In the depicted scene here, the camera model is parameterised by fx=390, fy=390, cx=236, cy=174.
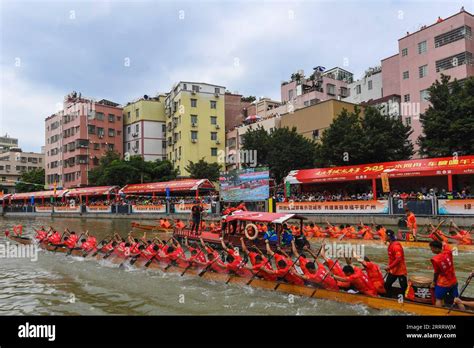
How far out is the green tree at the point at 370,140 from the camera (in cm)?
2959

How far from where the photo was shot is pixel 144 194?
43.4 m

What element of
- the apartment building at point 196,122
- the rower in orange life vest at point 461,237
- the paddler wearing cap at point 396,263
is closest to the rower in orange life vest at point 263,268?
the paddler wearing cap at point 396,263

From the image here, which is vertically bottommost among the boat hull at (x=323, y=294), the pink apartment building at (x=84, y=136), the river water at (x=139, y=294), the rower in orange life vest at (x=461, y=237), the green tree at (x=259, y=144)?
the river water at (x=139, y=294)

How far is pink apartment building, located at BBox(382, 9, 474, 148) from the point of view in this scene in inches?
1264

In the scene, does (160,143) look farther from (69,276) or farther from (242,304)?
(242,304)

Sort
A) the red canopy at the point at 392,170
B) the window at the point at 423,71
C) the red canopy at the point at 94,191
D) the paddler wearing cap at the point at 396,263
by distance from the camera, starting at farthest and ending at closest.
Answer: the red canopy at the point at 94,191, the window at the point at 423,71, the red canopy at the point at 392,170, the paddler wearing cap at the point at 396,263

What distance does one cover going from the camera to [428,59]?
114ft

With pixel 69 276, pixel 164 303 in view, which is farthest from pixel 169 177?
pixel 164 303

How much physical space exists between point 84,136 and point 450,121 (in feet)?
174

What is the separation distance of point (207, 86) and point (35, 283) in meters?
44.0

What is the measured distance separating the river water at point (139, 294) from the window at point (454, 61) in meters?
22.9

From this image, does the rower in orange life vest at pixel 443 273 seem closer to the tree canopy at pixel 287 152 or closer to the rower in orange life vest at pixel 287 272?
the rower in orange life vest at pixel 287 272
